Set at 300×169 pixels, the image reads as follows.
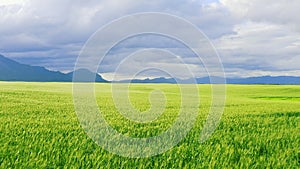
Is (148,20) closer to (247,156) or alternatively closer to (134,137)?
(134,137)

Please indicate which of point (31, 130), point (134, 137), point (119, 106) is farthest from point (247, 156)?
point (119, 106)

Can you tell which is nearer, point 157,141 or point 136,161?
point 136,161

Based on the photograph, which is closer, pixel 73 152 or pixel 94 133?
pixel 73 152

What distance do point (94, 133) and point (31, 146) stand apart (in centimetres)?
236

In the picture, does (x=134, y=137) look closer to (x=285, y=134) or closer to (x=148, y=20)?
(x=148, y=20)

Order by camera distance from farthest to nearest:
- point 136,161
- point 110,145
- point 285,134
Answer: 1. point 285,134
2. point 110,145
3. point 136,161

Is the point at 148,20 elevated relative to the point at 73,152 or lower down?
elevated

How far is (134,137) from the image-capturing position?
11055mm

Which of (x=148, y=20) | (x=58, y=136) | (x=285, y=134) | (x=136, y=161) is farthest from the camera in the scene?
(x=285, y=134)

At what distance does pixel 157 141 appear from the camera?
10.5 meters

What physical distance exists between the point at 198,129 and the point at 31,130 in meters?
5.71

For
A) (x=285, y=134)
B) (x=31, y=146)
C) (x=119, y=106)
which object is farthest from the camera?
(x=119, y=106)

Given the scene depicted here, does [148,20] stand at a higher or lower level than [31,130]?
higher

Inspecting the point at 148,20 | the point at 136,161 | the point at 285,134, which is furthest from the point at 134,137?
the point at 285,134
